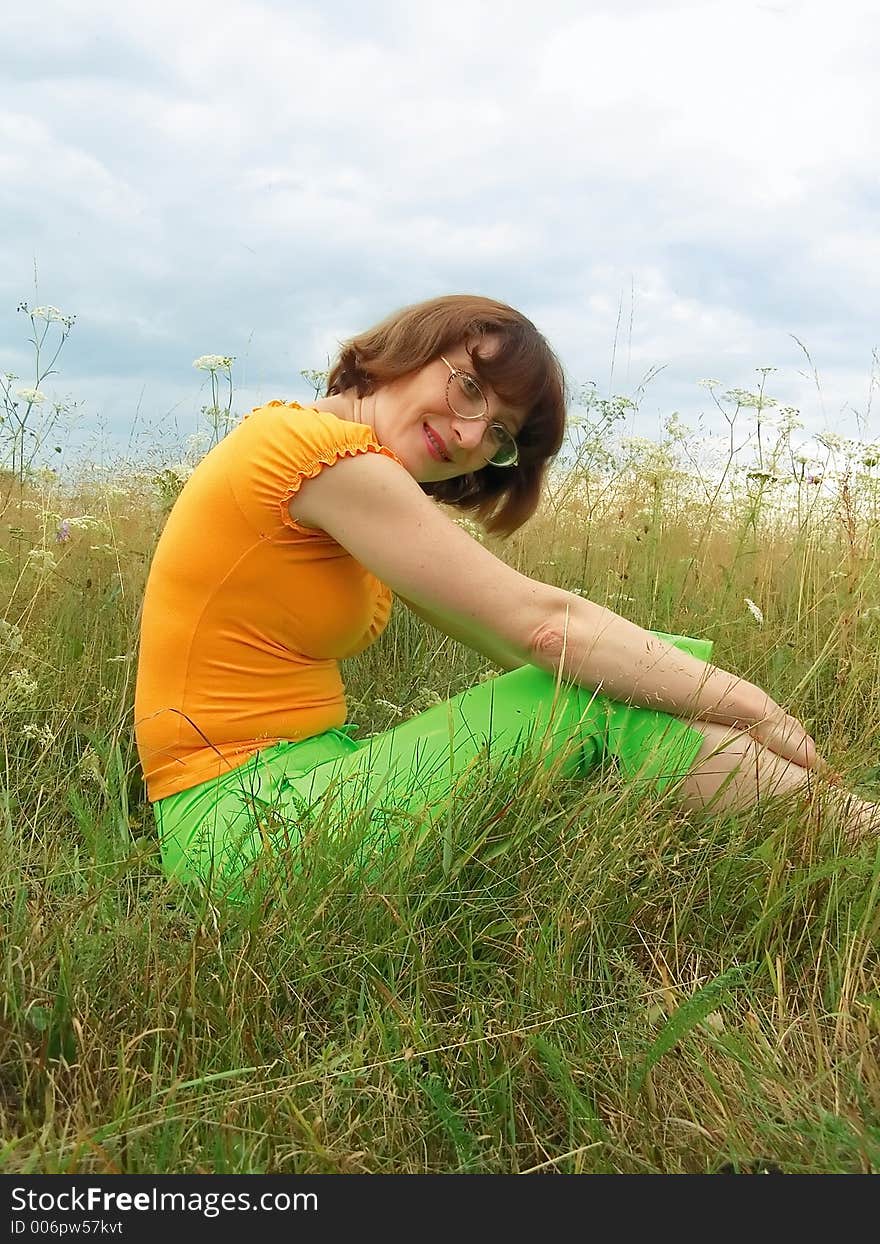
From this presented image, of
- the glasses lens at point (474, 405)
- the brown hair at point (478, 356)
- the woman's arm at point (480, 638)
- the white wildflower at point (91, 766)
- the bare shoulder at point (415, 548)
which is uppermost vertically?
the brown hair at point (478, 356)

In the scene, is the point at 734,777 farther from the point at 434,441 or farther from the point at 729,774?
the point at 434,441

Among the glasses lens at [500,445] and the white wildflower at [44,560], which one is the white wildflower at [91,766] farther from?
the glasses lens at [500,445]

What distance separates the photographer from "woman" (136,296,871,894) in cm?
218

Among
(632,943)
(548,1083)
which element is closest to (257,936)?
(548,1083)

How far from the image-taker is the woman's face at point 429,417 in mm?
2482

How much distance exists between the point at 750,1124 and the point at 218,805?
1.23m

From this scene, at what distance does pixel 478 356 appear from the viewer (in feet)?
8.12

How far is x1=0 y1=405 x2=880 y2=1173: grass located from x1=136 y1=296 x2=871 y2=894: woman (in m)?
0.12

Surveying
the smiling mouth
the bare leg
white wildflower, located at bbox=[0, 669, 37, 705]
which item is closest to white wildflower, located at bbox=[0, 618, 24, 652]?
white wildflower, located at bbox=[0, 669, 37, 705]

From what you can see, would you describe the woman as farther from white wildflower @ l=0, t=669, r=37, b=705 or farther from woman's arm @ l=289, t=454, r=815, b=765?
white wildflower @ l=0, t=669, r=37, b=705

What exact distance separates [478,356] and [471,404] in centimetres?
11

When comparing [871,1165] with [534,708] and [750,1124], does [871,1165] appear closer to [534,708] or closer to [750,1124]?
[750,1124]

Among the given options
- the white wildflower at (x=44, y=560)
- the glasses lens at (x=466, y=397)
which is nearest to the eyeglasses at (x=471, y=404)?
the glasses lens at (x=466, y=397)

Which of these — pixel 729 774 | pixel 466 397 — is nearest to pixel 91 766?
pixel 466 397
